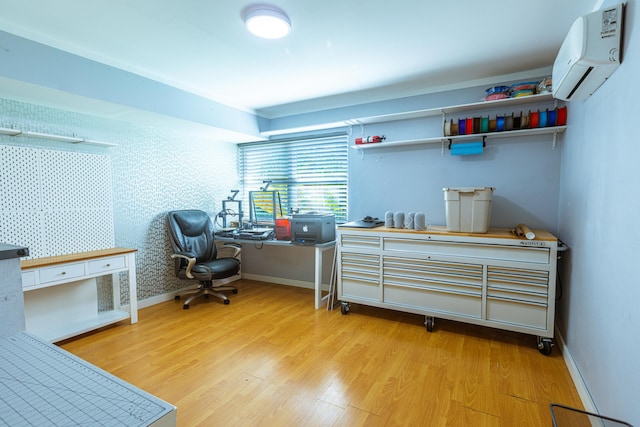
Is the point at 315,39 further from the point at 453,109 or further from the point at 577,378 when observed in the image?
the point at 577,378

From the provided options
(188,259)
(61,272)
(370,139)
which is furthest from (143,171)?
(370,139)

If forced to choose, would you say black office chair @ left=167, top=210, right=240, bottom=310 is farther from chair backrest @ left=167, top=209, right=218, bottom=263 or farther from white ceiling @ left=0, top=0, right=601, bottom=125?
white ceiling @ left=0, top=0, right=601, bottom=125

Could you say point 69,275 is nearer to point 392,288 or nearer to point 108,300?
point 108,300

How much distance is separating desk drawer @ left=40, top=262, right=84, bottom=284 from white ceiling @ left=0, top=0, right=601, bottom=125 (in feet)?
5.51

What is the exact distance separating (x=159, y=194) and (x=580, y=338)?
158 inches

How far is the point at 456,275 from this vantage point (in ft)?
8.75

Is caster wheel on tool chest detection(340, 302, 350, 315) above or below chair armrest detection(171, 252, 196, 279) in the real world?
below

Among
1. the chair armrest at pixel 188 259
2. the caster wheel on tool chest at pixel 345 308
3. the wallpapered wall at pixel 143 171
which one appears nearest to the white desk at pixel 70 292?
the wallpapered wall at pixel 143 171

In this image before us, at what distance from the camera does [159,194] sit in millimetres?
3582

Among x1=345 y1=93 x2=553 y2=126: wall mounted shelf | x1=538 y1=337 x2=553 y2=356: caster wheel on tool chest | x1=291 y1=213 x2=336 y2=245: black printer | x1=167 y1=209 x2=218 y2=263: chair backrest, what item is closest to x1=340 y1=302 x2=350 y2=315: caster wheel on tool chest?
x1=291 y1=213 x2=336 y2=245: black printer

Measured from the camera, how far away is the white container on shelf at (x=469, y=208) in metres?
2.59

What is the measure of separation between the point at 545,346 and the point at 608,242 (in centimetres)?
121

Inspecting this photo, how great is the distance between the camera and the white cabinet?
7.75 ft

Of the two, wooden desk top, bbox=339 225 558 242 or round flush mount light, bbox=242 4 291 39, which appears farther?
wooden desk top, bbox=339 225 558 242
